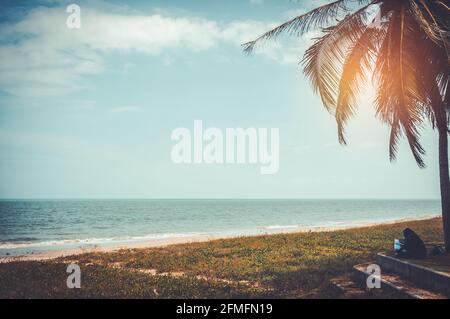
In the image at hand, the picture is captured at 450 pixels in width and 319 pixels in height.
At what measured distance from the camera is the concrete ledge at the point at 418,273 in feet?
25.4

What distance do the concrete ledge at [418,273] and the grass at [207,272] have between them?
1.89 metres

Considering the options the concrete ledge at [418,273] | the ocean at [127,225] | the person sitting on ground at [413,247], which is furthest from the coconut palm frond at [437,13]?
the ocean at [127,225]

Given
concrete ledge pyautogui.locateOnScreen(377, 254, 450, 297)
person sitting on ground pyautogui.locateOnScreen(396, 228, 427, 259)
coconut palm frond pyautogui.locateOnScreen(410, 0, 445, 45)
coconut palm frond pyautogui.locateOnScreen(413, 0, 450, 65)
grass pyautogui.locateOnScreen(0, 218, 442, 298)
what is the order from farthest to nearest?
grass pyautogui.locateOnScreen(0, 218, 442, 298) → person sitting on ground pyautogui.locateOnScreen(396, 228, 427, 259) → coconut palm frond pyautogui.locateOnScreen(413, 0, 450, 65) → coconut palm frond pyautogui.locateOnScreen(410, 0, 445, 45) → concrete ledge pyautogui.locateOnScreen(377, 254, 450, 297)

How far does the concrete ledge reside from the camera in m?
7.73

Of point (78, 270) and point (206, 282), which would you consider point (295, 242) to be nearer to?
point (206, 282)

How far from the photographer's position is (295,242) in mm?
20656

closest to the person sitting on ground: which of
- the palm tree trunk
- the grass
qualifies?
the palm tree trunk

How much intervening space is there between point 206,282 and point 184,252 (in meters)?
7.62

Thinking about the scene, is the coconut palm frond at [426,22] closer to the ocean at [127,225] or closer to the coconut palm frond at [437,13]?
the coconut palm frond at [437,13]

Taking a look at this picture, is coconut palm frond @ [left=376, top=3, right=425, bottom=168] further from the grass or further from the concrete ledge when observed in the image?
the grass

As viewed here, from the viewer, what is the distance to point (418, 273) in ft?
28.4

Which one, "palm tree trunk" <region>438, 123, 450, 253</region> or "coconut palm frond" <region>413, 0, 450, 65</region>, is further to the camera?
"palm tree trunk" <region>438, 123, 450, 253</region>

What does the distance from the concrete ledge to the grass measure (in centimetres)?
189
